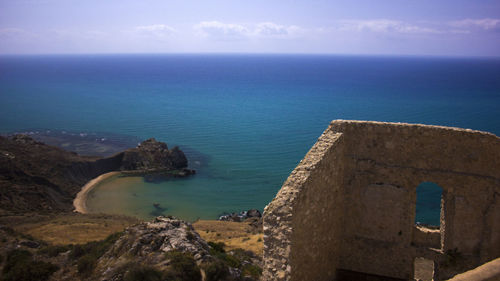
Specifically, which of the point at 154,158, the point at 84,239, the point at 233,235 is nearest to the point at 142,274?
the point at 84,239

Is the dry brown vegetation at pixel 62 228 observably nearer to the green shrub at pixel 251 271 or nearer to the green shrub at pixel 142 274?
the green shrub at pixel 142 274

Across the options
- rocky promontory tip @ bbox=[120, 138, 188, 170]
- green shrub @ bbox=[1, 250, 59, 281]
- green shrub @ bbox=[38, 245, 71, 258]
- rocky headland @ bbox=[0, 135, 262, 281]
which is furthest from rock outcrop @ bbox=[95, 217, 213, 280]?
rocky promontory tip @ bbox=[120, 138, 188, 170]

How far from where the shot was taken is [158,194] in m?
42.4

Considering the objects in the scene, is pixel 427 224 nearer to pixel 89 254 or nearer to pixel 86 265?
pixel 89 254

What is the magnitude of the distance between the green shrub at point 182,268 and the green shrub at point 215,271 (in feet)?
1.01

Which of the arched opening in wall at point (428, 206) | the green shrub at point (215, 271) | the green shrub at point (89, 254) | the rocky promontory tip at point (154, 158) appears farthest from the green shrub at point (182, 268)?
the rocky promontory tip at point (154, 158)

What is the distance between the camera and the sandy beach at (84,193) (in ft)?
120

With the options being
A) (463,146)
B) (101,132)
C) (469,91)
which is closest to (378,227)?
(463,146)

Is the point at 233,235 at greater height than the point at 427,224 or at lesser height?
greater

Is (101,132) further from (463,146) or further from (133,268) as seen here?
(463,146)

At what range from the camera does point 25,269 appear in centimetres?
1448

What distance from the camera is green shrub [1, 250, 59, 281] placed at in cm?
1423

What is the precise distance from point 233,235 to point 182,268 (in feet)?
38.4

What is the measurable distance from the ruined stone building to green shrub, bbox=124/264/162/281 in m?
5.43
